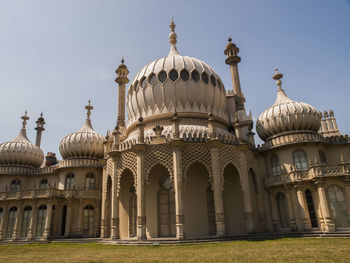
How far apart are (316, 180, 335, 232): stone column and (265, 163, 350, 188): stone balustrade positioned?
2.42 ft

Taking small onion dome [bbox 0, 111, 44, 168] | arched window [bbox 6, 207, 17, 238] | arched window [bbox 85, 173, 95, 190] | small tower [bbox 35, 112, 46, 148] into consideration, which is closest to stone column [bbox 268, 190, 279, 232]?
arched window [bbox 85, 173, 95, 190]

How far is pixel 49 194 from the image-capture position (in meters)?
26.9

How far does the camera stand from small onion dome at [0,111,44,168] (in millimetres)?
31834

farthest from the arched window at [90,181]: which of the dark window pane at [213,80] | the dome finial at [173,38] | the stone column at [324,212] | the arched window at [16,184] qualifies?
the stone column at [324,212]

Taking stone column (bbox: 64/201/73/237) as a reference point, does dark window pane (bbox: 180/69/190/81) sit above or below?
above

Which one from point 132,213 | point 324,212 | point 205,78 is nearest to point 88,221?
point 132,213

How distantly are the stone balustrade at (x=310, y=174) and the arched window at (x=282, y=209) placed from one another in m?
1.33

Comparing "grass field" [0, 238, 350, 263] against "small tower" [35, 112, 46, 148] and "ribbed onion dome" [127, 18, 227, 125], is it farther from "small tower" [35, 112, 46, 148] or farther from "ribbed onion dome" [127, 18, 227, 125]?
"small tower" [35, 112, 46, 148]

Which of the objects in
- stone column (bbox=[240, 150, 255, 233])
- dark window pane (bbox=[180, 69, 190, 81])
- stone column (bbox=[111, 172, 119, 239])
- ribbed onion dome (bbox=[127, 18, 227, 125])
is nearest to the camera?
stone column (bbox=[240, 150, 255, 233])

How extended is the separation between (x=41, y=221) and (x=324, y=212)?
24246 millimetres

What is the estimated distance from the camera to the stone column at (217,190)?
61.4 ft

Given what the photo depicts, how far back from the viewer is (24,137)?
114 ft

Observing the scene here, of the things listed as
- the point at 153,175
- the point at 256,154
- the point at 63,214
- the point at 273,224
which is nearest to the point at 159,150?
the point at 153,175

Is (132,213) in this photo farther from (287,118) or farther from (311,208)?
(287,118)
